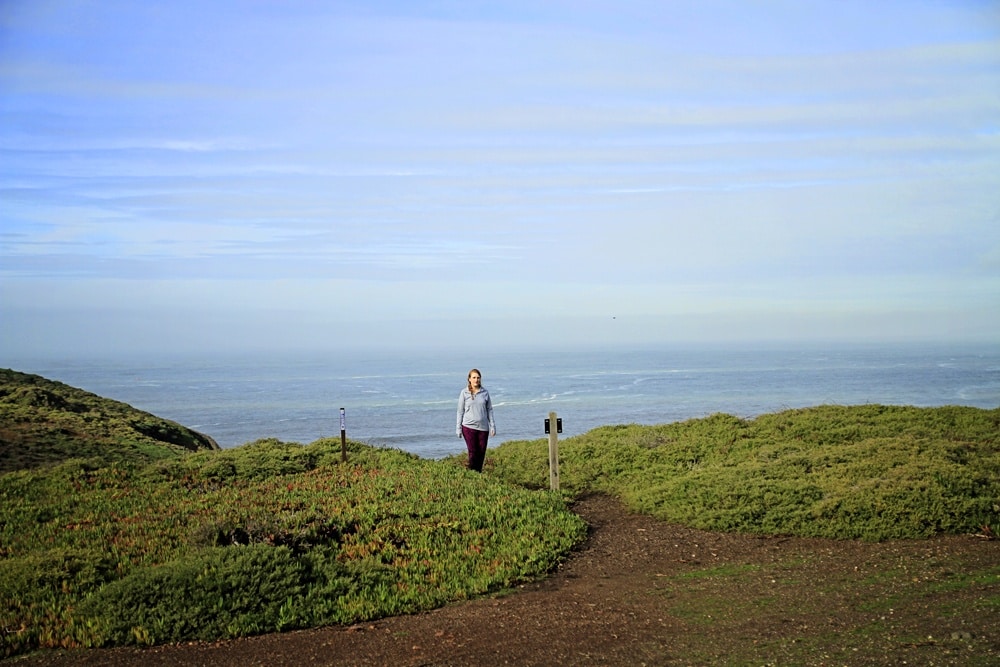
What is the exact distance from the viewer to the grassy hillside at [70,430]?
59.3 feet

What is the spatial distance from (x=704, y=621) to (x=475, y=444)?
8.72 meters

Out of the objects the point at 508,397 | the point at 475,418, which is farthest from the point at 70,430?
the point at 508,397

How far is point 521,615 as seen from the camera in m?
8.92

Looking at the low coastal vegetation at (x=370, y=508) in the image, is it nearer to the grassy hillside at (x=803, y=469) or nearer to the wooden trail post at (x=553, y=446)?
the grassy hillside at (x=803, y=469)

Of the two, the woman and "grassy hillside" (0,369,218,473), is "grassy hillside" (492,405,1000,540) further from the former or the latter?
"grassy hillside" (0,369,218,473)

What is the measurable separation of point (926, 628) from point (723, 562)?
11.6 feet

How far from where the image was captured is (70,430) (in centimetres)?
2005

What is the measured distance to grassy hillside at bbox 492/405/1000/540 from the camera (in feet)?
40.1

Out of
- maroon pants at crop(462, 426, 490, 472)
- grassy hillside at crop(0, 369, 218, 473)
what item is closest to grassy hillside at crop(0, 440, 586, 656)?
maroon pants at crop(462, 426, 490, 472)

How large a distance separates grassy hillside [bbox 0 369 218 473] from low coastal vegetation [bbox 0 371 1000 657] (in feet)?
0.35

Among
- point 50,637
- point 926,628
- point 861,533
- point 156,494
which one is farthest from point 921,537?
point 156,494

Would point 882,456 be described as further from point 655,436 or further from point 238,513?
point 238,513

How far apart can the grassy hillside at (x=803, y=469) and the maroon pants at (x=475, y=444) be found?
1.01 meters

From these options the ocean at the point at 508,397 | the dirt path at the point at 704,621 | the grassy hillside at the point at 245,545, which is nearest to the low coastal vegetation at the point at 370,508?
the grassy hillside at the point at 245,545
